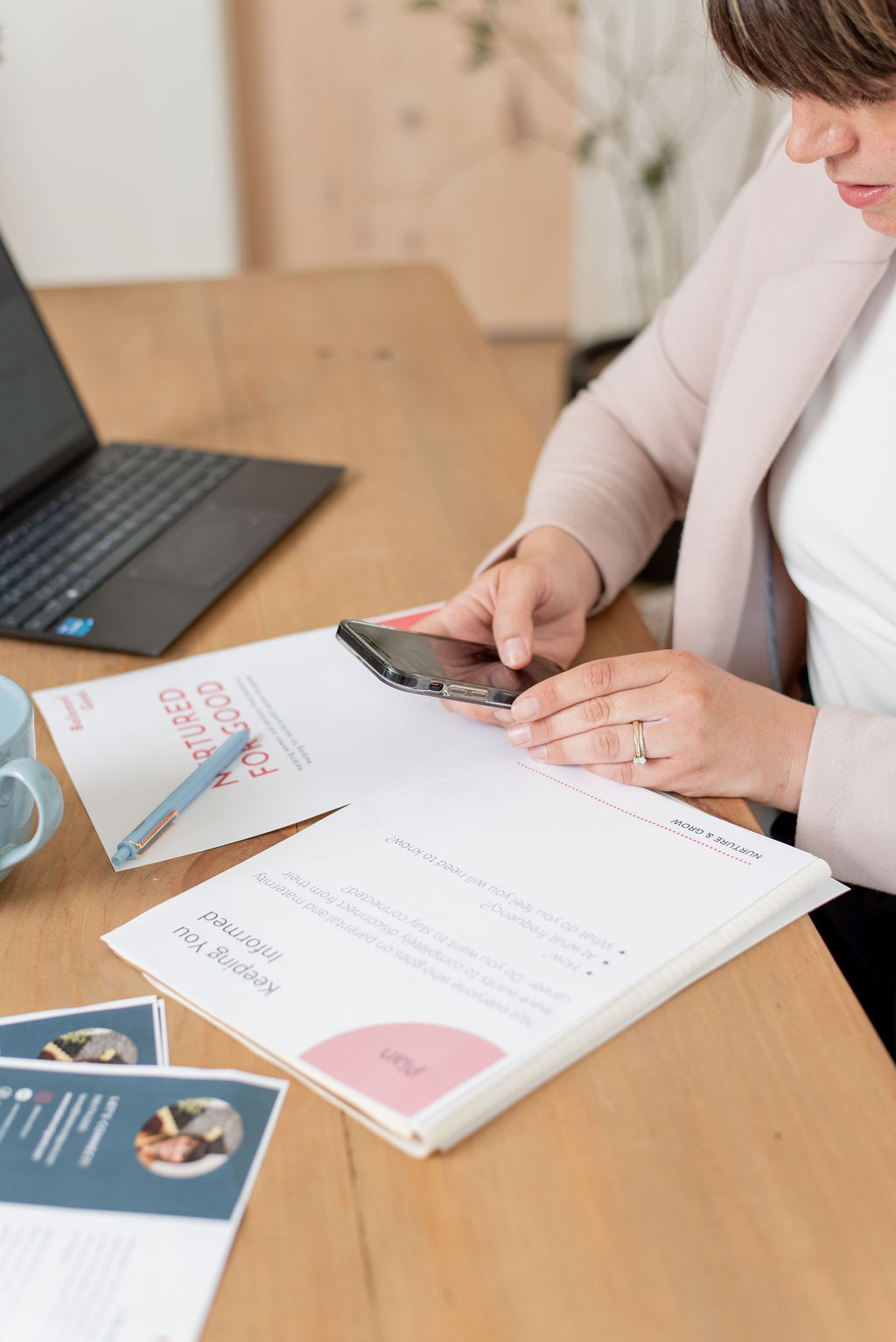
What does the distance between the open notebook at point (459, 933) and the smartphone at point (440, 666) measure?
0.06 meters

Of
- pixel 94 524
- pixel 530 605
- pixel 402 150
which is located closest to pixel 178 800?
pixel 530 605

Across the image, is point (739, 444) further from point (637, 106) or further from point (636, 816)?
point (637, 106)

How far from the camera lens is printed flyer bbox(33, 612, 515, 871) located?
2.18 feet

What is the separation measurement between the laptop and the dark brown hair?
1.66 feet

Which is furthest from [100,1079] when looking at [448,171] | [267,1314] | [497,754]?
A: [448,171]

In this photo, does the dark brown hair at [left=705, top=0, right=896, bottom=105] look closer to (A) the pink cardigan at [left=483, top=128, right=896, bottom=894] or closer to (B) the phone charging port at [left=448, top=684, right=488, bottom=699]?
(A) the pink cardigan at [left=483, top=128, right=896, bottom=894]

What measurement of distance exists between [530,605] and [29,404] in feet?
1.72

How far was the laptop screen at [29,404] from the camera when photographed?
1.01 meters

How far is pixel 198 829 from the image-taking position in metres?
0.65

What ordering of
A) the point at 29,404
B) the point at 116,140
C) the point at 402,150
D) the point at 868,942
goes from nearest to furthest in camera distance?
1. the point at 868,942
2. the point at 29,404
3. the point at 116,140
4. the point at 402,150

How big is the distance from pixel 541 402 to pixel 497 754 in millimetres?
2804

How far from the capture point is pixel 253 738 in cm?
73

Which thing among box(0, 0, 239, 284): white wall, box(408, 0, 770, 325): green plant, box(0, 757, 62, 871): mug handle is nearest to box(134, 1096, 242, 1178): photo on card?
box(0, 757, 62, 871): mug handle

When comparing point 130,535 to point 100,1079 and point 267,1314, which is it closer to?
point 100,1079
